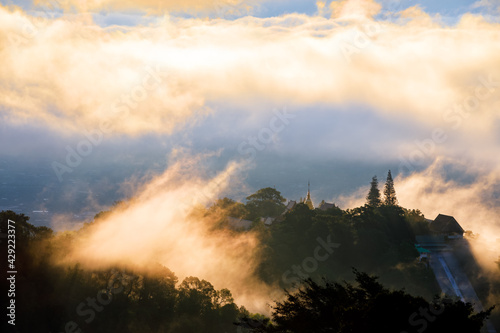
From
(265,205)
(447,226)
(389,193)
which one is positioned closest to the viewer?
(447,226)

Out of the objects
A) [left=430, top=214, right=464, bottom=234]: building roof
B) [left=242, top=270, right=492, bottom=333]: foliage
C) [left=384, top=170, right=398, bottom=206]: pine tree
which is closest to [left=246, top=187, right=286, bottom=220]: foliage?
[left=384, top=170, right=398, bottom=206]: pine tree

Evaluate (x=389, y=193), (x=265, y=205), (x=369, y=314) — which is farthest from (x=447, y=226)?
(x=369, y=314)

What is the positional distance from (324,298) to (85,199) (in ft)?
470

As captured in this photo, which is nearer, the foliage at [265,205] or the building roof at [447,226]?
the building roof at [447,226]

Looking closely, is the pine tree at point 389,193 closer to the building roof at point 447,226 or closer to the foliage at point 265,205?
the building roof at point 447,226

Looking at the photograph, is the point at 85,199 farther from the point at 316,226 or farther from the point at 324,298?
the point at 324,298

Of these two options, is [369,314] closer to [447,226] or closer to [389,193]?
[447,226]

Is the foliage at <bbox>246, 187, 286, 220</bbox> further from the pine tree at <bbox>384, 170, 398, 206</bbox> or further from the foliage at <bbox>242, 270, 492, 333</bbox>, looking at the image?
the foliage at <bbox>242, 270, 492, 333</bbox>

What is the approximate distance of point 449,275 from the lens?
40.8 m

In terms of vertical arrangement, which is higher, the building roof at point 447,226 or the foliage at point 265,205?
the foliage at point 265,205

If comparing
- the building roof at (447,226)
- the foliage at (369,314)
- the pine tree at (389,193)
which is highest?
the pine tree at (389,193)

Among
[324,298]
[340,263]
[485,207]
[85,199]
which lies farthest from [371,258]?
[85,199]

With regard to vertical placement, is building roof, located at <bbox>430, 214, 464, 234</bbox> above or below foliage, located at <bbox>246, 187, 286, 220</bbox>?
below

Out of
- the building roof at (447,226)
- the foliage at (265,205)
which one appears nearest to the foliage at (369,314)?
the building roof at (447,226)
